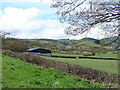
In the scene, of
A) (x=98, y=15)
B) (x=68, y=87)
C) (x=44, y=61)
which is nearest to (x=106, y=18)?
(x=98, y=15)

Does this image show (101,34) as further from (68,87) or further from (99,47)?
(68,87)

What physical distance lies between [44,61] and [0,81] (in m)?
8.47

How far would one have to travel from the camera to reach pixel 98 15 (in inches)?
231

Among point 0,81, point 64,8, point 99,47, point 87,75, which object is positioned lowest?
point 87,75

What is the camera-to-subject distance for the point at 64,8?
247 inches

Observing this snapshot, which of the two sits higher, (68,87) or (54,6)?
(54,6)

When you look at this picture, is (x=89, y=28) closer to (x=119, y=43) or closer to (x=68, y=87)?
(x=119, y=43)

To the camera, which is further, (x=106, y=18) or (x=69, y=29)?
(x=69, y=29)

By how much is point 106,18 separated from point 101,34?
0.72 meters

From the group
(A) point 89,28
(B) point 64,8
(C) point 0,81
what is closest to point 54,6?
(B) point 64,8

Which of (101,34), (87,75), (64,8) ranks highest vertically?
(64,8)

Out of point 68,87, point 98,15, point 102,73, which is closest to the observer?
point 98,15

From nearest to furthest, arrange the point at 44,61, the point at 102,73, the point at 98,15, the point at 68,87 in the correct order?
the point at 98,15
the point at 68,87
the point at 102,73
the point at 44,61

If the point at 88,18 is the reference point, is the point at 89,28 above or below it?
below
